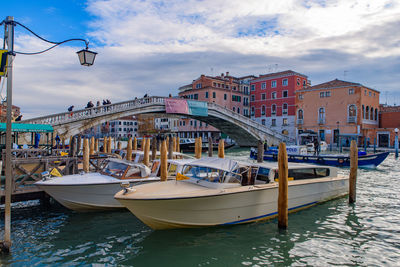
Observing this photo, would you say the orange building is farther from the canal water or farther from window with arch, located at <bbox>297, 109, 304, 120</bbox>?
the canal water

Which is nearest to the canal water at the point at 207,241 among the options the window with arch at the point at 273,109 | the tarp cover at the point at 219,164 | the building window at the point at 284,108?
the tarp cover at the point at 219,164

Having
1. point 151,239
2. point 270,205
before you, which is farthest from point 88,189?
point 270,205

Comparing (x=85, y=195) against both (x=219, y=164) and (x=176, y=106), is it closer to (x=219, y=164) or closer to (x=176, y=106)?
(x=219, y=164)

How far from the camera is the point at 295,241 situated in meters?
6.05

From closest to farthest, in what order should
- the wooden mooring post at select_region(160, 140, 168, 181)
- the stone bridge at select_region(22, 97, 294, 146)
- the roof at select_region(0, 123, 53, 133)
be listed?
1. the wooden mooring post at select_region(160, 140, 168, 181)
2. the roof at select_region(0, 123, 53, 133)
3. the stone bridge at select_region(22, 97, 294, 146)

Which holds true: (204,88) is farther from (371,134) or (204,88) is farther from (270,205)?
(270,205)

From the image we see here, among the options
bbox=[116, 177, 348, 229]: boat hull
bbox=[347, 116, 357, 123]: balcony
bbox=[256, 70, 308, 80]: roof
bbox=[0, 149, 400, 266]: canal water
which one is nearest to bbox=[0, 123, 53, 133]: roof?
bbox=[0, 149, 400, 266]: canal water

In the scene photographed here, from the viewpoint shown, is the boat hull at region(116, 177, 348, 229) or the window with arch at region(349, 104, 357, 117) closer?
the boat hull at region(116, 177, 348, 229)

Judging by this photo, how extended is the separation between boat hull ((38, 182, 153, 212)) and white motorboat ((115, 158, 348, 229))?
1469 millimetres

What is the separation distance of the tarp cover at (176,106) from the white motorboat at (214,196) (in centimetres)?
2025

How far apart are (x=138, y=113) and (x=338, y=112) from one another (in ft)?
77.0

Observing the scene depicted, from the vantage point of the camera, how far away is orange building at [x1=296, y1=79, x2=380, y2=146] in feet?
111

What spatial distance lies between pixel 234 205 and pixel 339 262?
2171 millimetres

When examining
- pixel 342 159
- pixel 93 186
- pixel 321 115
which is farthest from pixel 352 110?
pixel 93 186
